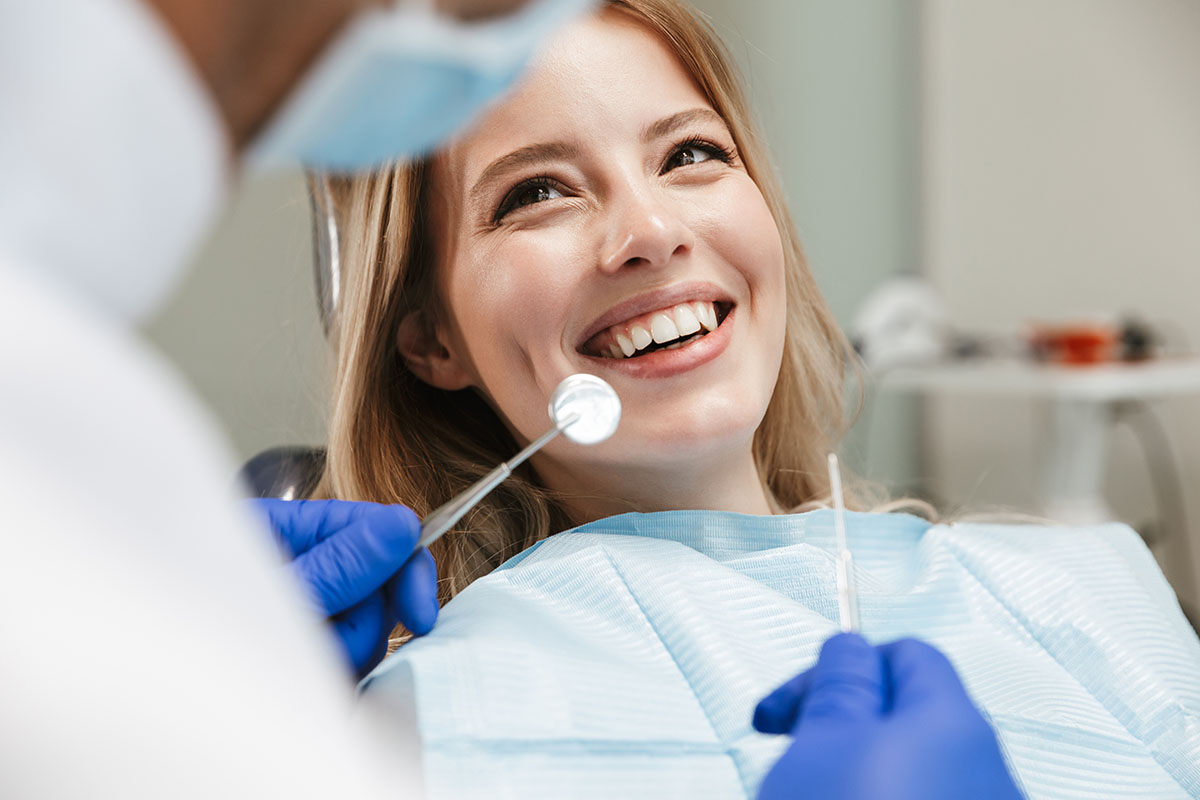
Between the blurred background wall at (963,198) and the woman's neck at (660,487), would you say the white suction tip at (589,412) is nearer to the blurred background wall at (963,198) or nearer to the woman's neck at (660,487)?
the woman's neck at (660,487)

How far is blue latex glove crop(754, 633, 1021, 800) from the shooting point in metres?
0.51

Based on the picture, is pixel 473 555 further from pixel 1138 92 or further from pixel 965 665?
pixel 1138 92

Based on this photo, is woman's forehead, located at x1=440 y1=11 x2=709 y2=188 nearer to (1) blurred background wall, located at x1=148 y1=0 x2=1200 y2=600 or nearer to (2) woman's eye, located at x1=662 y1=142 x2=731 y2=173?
(2) woman's eye, located at x1=662 y1=142 x2=731 y2=173

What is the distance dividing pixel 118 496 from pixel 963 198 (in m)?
3.07

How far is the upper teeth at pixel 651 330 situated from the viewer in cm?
96

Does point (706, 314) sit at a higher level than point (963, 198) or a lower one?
lower

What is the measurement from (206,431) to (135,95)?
120 mm

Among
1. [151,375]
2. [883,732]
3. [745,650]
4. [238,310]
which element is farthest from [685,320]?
[238,310]

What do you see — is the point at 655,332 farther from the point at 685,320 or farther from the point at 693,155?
the point at 693,155

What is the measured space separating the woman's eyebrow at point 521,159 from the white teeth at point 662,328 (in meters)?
0.16

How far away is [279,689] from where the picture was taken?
13.8 inches

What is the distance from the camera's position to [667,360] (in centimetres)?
95

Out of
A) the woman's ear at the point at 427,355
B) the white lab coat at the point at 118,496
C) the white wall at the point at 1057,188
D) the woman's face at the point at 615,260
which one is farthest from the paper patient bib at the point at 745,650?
the white wall at the point at 1057,188

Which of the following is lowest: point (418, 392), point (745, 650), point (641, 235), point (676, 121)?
point (745, 650)
